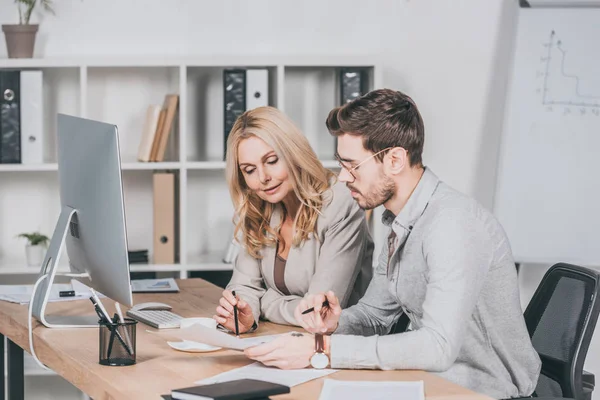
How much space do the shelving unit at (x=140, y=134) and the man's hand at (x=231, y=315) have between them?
1.49 metres

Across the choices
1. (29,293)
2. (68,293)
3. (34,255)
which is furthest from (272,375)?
(34,255)

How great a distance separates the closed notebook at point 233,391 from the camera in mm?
1500

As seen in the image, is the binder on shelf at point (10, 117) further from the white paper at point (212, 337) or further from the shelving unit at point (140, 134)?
the white paper at point (212, 337)

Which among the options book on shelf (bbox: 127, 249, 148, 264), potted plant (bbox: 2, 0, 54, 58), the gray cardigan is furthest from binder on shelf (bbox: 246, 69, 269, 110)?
the gray cardigan

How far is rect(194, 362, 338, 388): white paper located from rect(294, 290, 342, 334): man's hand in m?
0.23

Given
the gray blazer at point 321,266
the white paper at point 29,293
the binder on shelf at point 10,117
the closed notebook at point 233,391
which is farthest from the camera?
the binder on shelf at point 10,117

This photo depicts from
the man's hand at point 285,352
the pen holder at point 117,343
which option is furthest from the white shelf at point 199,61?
the man's hand at point 285,352

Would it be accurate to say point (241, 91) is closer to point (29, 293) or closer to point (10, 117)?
point (10, 117)

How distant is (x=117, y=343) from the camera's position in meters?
1.90

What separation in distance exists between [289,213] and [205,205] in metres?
1.47

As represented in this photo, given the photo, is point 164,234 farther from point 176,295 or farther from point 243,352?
point 243,352

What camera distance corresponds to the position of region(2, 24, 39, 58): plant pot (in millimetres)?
3643

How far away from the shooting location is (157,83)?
393cm

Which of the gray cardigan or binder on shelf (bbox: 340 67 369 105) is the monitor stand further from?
binder on shelf (bbox: 340 67 369 105)
